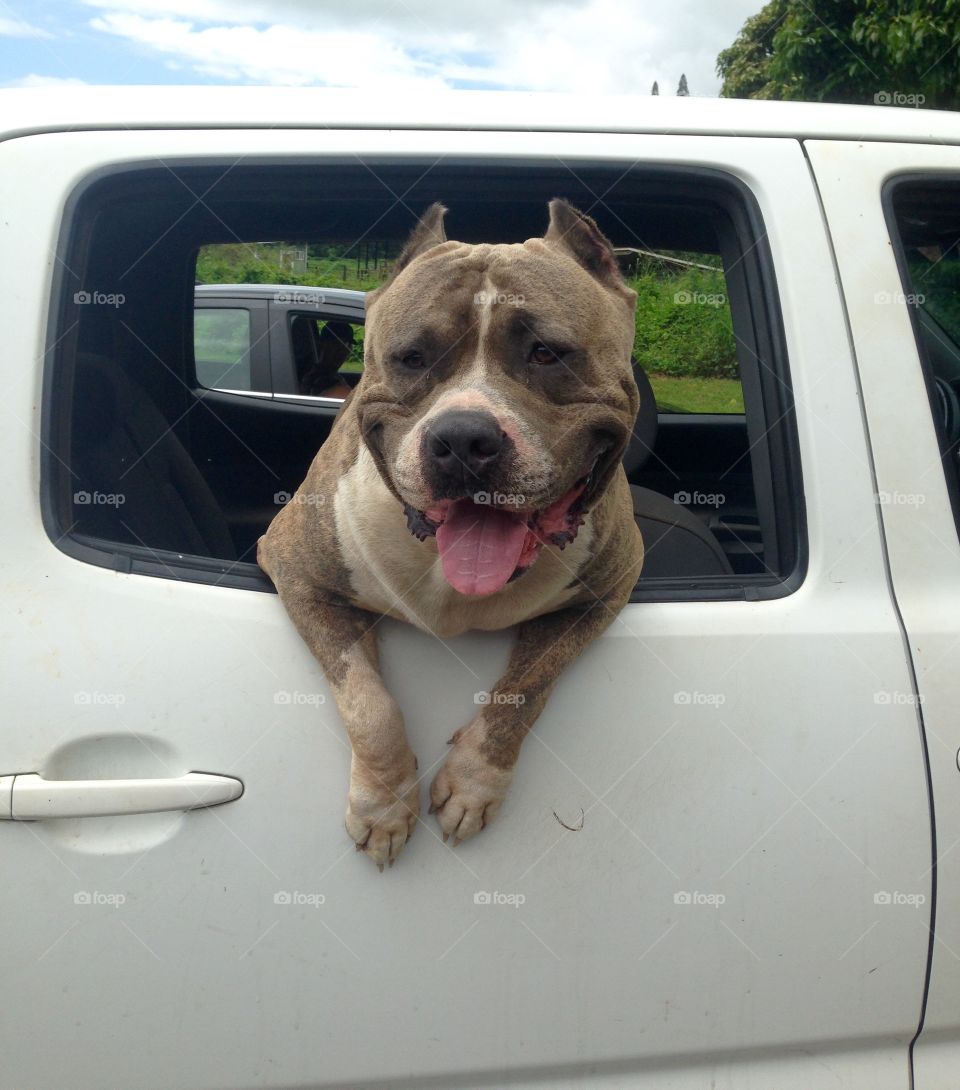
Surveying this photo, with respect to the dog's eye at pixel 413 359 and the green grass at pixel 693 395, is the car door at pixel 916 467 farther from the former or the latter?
the green grass at pixel 693 395

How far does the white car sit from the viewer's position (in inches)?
65.5

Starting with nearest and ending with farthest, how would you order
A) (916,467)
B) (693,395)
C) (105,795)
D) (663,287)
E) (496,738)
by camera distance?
1. (105,795)
2. (496,738)
3. (916,467)
4. (663,287)
5. (693,395)

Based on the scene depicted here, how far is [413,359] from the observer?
6.33 ft

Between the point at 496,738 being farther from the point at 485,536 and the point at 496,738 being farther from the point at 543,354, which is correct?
the point at 543,354

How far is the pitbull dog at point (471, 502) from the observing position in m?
1.74

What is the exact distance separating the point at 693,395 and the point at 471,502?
3.22 metres

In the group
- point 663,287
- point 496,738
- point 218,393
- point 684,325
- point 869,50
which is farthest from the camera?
point 869,50

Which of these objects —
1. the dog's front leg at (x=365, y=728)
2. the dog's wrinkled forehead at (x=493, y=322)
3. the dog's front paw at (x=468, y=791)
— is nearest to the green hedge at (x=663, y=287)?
the dog's wrinkled forehead at (x=493, y=322)

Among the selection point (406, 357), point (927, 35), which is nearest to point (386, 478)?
point (406, 357)

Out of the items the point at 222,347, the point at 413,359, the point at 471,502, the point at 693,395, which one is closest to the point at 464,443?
the point at 471,502

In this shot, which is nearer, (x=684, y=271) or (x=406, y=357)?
(x=406, y=357)

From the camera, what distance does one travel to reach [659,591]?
77.1 inches

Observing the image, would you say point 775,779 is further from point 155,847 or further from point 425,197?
point 425,197

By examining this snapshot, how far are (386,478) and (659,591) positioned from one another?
544 mm
